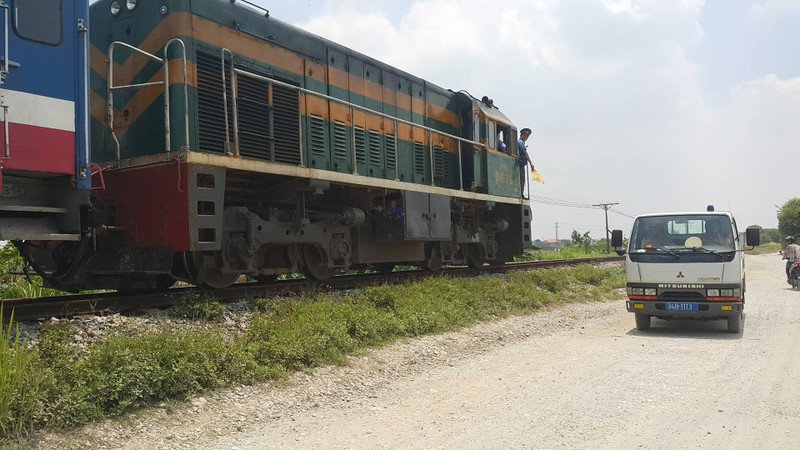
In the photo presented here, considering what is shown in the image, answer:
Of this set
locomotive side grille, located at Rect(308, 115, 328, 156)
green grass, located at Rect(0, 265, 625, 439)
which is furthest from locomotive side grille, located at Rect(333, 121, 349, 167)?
green grass, located at Rect(0, 265, 625, 439)

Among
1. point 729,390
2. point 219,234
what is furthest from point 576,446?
point 219,234

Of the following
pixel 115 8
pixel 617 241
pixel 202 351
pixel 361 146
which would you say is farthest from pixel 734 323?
pixel 115 8

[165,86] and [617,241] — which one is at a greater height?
[165,86]

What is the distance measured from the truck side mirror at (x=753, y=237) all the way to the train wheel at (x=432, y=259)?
5422 mm

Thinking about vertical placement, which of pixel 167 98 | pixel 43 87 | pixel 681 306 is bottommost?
pixel 681 306

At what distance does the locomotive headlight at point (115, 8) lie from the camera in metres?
7.22

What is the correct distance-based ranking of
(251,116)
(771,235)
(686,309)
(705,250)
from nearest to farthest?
1. (251,116)
2. (686,309)
3. (705,250)
4. (771,235)

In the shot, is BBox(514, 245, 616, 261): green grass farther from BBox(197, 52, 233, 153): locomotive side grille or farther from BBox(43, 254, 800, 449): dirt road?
BBox(197, 52, 233, 153): locomotive side grille

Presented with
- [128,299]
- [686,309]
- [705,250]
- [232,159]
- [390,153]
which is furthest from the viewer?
[390,153]

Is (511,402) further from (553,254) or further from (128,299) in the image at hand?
(553,254)

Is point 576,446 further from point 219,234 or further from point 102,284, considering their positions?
point 102,284

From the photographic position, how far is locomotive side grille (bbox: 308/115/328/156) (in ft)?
27.9

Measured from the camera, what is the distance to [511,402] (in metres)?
4.76

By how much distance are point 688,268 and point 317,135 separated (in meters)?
5.59
